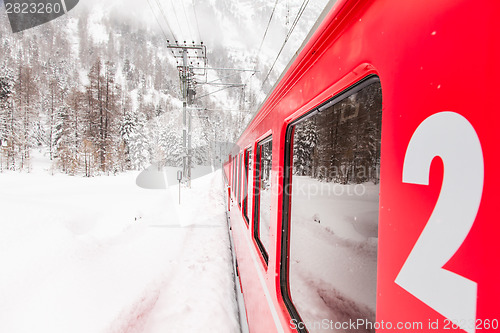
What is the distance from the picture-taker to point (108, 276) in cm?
421

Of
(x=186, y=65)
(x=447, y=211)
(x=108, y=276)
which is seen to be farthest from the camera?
(x=186, y=65)

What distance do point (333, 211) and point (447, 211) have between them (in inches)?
72.8

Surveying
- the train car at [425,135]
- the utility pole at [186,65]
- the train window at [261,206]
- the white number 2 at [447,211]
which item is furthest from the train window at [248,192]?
the utility pole at [186,65]

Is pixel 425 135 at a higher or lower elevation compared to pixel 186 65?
lower

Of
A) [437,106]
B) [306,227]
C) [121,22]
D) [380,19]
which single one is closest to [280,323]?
[306,227]

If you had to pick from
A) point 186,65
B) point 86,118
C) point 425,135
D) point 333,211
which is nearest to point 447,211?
point 425,135

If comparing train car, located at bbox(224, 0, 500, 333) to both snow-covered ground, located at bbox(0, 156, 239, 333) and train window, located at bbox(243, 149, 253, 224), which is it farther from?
snow-covered ground, located at bbox(0, 156, 239, 333)

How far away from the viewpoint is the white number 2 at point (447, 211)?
42 centimetres

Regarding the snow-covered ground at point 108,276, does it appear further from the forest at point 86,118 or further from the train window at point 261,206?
the forest at point 86,118

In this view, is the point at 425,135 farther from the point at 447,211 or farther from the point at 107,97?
the point at 107,97

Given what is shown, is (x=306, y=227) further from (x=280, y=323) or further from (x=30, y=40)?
(x=30, y=40)

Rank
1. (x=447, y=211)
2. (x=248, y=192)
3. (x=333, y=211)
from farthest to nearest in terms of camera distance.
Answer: (x=248, y=192) < (x=333, y=211) < (x=447, y=211)

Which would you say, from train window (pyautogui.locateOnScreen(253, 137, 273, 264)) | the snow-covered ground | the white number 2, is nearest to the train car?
the white number 2

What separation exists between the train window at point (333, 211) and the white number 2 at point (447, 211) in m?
0.64
